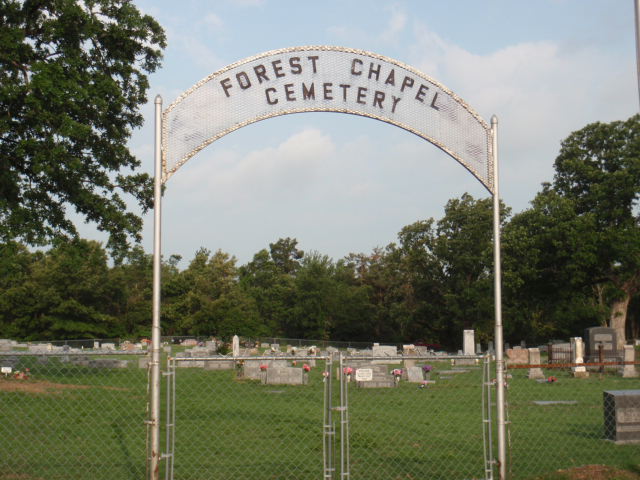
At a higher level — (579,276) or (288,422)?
(579,276)

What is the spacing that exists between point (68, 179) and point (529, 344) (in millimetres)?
36957

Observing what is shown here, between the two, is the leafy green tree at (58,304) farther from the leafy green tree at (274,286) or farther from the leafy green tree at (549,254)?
the leafy green tree at (549,254)

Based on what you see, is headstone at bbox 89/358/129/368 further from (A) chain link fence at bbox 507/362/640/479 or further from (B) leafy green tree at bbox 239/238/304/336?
(B) leafy green tree at bbox 239/238/304/336

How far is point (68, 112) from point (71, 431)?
977 cm

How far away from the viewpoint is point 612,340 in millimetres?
29859

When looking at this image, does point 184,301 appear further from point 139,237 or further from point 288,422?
point 288,422

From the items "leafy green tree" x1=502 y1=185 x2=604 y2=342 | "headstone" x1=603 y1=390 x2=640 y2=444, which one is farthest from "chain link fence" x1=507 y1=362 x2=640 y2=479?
"leafy green tree" x1=502 y1=185 x2=604 y2=342

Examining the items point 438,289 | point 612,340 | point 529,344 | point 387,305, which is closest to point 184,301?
point 387,305

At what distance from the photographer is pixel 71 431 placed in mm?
11406

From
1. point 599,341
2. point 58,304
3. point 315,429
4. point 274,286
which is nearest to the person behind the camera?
point 315,429

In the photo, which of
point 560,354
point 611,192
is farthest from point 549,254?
point 560,354

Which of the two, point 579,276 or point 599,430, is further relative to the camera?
point 579,276

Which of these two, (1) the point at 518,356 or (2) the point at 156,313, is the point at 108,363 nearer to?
(1) the point at 518,356

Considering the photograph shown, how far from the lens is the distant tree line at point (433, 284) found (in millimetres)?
39500
